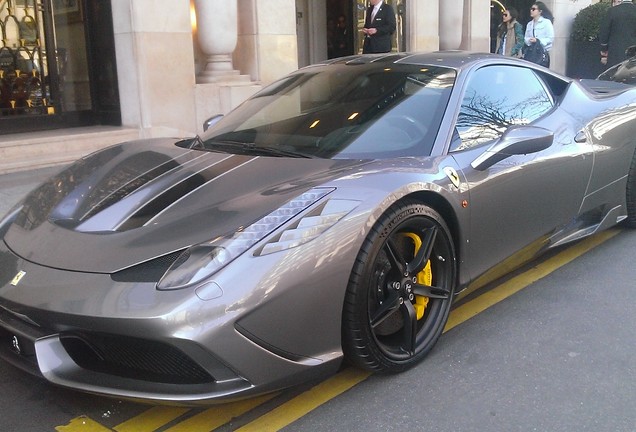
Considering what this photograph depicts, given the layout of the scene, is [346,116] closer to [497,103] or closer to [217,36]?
[497,103]

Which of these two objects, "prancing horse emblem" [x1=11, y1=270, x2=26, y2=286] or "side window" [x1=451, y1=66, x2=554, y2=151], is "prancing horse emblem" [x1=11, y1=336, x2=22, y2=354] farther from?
"side window" [x1=451, y1=66, x2=554, y2=151]

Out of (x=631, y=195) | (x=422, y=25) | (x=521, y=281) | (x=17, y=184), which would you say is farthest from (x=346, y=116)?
(x=422, y=25)

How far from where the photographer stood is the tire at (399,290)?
9.02 ft

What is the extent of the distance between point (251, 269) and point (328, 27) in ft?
40.5

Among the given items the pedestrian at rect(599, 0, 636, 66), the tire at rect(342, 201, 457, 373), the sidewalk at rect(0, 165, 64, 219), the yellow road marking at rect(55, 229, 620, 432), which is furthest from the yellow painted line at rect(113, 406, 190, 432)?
the pedestrian at rect(599, 0, 636, 66)

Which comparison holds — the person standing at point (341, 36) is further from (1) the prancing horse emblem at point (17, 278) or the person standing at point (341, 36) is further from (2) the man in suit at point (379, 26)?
(1) the prancing horse emblem at point (17, 278)

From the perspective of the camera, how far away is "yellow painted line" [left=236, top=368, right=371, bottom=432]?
268cm

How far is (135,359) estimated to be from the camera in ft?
8.05

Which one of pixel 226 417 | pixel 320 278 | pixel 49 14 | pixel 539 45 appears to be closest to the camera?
pixel 320 278

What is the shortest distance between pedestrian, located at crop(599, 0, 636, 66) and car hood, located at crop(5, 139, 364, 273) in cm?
914

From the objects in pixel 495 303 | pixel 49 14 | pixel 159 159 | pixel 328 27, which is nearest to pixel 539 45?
pixel 328 27

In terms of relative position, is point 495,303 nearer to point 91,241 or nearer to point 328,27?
point 91,241

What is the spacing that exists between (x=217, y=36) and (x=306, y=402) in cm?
713

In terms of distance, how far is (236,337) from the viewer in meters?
2.37
